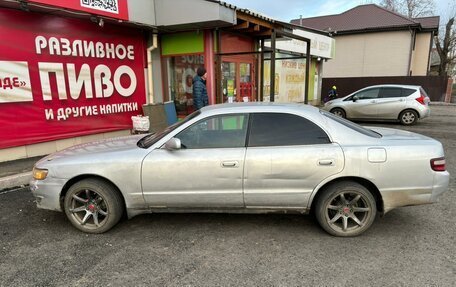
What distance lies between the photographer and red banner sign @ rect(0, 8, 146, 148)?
618 cm

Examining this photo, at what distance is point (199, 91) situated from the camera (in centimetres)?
807

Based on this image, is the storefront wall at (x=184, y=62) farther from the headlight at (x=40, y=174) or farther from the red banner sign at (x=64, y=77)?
the headlight at (x=40, y=174)

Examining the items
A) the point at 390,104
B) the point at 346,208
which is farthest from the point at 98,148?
the point at 390,104

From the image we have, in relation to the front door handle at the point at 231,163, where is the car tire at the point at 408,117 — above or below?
below

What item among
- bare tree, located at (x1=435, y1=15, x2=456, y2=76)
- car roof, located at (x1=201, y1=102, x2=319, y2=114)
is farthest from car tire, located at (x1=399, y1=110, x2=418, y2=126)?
bare tree, located at (x1=435, y1=15, x2=456, y2=76)

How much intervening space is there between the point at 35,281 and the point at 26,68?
484 centimetres

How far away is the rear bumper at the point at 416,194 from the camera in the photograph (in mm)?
3498

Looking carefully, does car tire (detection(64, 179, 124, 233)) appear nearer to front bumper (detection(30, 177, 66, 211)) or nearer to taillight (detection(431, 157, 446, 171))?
front bumper (detection(30, 177, 66, 211))

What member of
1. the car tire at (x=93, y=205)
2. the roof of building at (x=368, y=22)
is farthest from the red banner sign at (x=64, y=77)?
the roof of building at (x=368, y=22)

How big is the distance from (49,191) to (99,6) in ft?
15.1

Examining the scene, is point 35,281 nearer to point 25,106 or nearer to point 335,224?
point 335,224

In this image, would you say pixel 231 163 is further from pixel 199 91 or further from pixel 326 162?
pixel 199 91

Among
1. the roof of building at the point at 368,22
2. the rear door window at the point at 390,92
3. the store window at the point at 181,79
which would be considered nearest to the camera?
the store window at the point at 181,79

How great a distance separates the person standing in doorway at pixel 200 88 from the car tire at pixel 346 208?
16.7 ft
